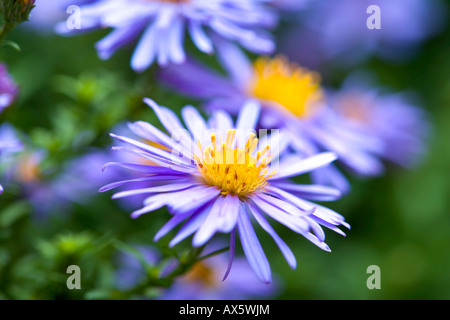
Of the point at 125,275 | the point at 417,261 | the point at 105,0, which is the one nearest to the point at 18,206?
the point at 125,275

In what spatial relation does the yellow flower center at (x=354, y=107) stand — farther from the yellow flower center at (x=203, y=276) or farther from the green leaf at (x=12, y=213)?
the green leaf at (x=12, y=213)

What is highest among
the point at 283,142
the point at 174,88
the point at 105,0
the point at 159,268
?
the point at 105,0

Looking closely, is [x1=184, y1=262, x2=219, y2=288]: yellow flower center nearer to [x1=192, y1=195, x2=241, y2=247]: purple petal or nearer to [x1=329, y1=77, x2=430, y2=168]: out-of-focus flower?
[x1=329, y1=77, x2=430, y2=168]: out-of-focus flower

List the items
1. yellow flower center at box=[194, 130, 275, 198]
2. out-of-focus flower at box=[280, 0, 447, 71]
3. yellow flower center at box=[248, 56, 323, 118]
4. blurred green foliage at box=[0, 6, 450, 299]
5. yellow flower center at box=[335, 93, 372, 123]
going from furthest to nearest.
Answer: out-of-focus flower at box=[280, 0, 447, 71] → yellow flower center at box=[335, 93, 372, 123] → yellow flower center at box=[248, 56, 323, 118] → blurred green foliage at box=[0, 6, 450, 299] → yellow flower center at box=[194, 130, 275, 198]

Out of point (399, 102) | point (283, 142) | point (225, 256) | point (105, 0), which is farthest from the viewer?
point (399, 102)

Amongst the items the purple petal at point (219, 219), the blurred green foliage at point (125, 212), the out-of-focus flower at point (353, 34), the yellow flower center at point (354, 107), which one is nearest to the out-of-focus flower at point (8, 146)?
the blurred green foliage at point (125, 212)

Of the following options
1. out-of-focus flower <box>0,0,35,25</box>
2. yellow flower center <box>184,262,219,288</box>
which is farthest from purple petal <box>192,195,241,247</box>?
yellow flower center <box>184,262,219,288</box>

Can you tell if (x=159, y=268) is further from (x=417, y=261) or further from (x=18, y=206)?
(x=417, y=261)
